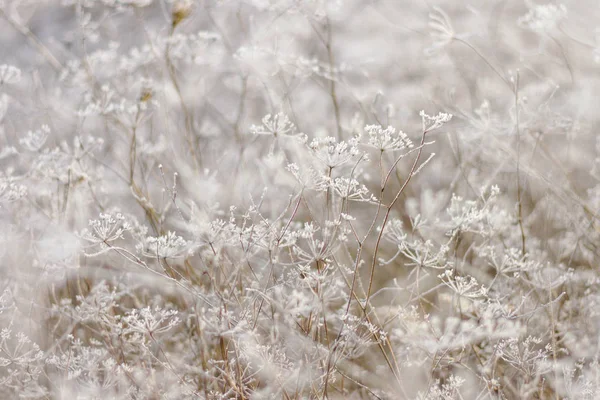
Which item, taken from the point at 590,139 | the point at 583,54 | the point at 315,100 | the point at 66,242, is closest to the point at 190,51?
the point at 66,242

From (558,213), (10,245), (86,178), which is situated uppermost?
(86,178)

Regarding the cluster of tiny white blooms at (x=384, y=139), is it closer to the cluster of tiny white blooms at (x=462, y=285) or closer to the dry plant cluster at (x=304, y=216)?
the dry plant cluster at (x=304, y=216)

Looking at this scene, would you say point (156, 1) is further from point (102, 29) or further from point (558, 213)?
point (558, 213)

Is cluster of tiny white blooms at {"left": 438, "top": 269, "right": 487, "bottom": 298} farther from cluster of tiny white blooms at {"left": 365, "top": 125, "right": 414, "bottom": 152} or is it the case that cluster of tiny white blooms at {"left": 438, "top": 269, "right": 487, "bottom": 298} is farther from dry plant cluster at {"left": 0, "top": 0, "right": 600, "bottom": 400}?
cluster of tiny white blooms at {"left": 365, "top": 125, "right": 414, "bottom": 152}

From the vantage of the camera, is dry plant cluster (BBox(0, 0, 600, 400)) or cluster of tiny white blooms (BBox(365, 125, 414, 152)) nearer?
cluster of tiny white blooms (BBox(365, 125, 414, 152))

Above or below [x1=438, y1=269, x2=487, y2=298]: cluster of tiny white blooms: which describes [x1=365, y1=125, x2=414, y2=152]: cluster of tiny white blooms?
above

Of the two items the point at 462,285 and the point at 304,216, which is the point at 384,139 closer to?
the point at 462,285

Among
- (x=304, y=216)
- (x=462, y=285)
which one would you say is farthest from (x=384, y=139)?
(x=304, y=216)

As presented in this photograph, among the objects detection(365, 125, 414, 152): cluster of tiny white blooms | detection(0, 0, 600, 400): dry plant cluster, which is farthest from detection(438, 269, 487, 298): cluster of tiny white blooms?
detection(365, 125, 414, 152): cluster of tiny white blooms

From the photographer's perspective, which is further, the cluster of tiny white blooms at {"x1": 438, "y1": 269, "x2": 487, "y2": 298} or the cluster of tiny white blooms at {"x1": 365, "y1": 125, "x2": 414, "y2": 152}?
the cluster of tiny white blooms at {"x1": 438, "y1": 269, "x2": 487, "y2": 298}

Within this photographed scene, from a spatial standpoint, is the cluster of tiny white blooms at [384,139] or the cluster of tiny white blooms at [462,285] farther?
the cluster of tiny white blooms at [462,285]

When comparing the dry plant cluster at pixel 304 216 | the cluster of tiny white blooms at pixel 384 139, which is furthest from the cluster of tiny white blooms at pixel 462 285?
the cluster of tiny white blooms at pixel 384 139
